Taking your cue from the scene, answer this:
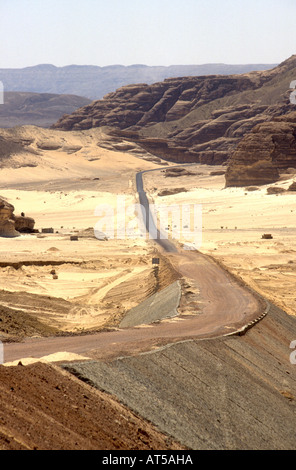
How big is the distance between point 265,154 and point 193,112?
237 feet

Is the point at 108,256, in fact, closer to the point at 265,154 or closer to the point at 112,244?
the point at 112,244

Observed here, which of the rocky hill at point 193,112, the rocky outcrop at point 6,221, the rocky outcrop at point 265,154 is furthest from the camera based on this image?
the rocky hill at point 193,112

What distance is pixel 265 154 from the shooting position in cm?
6862

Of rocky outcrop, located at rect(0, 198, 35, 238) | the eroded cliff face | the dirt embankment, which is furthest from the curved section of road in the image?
the eroded cliff face

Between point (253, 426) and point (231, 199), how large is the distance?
55.3 meters

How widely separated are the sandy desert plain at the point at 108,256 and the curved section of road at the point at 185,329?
2.52 ft

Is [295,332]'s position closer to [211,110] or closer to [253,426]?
[253,426]

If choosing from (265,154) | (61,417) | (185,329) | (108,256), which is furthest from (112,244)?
(265,154)

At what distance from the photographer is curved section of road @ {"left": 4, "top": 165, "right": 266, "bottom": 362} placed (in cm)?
1455

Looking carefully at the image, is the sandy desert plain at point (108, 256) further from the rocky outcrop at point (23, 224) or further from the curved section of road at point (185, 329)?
the rocky outcrop at point (23, 224)

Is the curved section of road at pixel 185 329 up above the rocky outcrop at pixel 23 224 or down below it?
above

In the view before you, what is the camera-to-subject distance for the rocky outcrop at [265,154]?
227 ft

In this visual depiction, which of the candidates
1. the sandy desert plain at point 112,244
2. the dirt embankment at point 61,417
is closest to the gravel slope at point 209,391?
the dirt embankment at point 61,417

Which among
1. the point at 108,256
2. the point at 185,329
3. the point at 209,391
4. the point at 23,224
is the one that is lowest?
the point at 108,256
